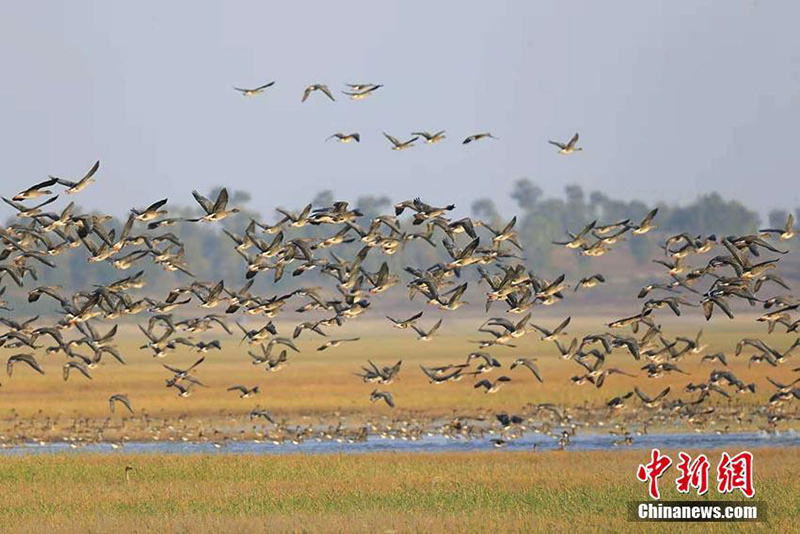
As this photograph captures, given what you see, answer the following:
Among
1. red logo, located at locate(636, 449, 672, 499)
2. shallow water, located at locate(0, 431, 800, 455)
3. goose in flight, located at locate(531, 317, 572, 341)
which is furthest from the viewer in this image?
shallow water, located at locate(0, 431, 800, 455)

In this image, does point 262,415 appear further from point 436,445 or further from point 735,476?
point 735,476

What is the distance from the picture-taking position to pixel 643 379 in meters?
60.2

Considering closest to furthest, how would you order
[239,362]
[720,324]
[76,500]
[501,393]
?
[76,500], [501,393], [239,362], [720,324]

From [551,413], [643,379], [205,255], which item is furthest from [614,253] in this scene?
A: [551,413]

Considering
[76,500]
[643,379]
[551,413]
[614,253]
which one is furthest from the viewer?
[614,253]

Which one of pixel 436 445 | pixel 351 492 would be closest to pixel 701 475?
pixel 351 492

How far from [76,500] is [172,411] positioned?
68.2ft

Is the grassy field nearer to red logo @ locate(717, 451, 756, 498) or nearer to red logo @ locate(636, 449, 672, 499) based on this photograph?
red logo @ locate(636, 449, 672, 499)

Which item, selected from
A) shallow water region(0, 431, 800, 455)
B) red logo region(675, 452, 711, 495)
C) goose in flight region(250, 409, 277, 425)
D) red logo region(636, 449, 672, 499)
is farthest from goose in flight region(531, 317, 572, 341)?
goose in flight region(250, 409, 277, 425)

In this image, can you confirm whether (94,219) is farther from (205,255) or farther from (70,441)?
(205,255)

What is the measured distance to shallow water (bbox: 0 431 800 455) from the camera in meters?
39.1

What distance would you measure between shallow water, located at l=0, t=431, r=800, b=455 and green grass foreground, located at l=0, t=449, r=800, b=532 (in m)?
2.27

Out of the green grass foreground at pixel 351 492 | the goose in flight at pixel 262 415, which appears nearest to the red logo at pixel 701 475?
the green grass foreground at pixel 351 492

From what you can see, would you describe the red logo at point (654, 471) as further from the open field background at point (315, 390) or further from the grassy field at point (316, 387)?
the grassy field at point (316, 387)
